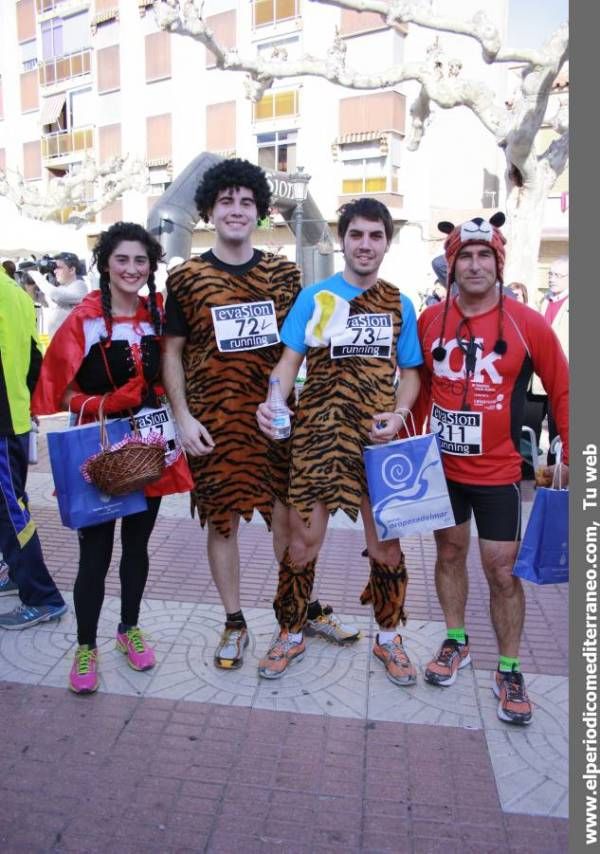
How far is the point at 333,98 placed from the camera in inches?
924

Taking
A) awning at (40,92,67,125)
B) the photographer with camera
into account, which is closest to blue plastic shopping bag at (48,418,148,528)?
the photographer with camera

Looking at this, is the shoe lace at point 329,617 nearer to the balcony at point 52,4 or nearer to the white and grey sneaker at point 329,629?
the white and grey sneaker at point 329,629

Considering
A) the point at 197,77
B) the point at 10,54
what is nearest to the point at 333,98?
the point at 197,77

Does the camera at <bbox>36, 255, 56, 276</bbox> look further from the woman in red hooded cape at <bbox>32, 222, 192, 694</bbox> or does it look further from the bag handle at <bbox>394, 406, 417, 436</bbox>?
the bag handle at <bbox>394, 406, 417, 436</bbox>

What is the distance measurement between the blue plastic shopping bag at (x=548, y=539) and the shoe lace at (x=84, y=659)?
6.05 ft

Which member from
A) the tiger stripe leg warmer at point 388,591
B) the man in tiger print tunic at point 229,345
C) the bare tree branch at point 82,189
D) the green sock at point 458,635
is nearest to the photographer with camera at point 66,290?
the man in tiger print tunic at point 229,345

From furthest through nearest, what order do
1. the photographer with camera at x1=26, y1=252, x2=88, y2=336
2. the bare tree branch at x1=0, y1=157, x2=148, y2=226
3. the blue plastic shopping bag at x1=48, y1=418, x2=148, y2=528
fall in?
the bare tree branch at x1=0, y1=157, x2=148, y2=226 < the photographer with camera at x1=26, y1=252, x2=88, y2=336 < the blue plastic shopping bag at x1=48, y1=418, x2=148, y2=528

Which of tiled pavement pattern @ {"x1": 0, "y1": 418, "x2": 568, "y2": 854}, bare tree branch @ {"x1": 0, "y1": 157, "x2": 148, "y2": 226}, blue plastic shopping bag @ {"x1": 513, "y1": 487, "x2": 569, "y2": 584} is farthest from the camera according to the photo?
bare tree branch @ {"x1": 0, "y1": 157, "x2": 148, "y2": 226}

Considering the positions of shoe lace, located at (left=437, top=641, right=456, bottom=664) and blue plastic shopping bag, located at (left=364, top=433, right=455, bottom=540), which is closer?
blue plastic shopping bag, located at (left=364, top=433, right=455, bottom=540)

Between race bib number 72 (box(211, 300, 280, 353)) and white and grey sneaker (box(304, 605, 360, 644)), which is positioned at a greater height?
race bib number 72 (box(211, 300, 280, 353))

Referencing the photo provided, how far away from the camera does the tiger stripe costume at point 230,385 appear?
10.0ft

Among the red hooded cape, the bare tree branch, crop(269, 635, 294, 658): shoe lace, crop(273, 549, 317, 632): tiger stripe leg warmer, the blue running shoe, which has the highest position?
the bare tree branch

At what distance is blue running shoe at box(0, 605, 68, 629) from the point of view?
12.0 ft

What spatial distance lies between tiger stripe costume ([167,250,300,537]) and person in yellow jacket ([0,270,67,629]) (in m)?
0.93
